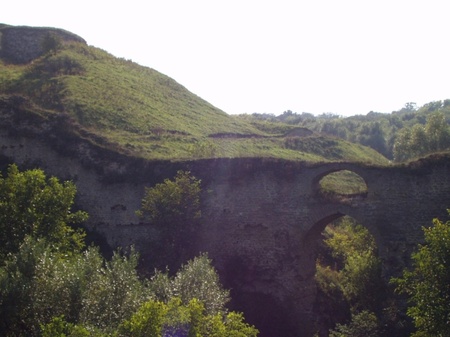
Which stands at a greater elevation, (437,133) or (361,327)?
(437,133)

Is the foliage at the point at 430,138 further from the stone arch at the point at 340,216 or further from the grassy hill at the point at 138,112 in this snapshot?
the stone arch at the point at 340,216

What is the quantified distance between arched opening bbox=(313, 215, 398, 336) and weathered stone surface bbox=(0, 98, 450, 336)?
0.85m

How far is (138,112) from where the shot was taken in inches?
1847

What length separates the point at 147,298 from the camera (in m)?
16.3

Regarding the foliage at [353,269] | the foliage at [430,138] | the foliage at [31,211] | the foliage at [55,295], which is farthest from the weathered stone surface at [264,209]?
the foliage at [430,138]

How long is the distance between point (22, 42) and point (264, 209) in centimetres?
4209

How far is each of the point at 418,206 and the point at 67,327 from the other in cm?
1683

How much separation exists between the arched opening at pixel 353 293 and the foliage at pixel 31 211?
1233 centimetres

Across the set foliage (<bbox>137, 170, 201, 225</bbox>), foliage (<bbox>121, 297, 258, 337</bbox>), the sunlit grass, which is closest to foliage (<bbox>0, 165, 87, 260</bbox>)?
foliage (<bbox>137, 170, 201, 225</bbox>)

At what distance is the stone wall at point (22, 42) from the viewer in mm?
56438

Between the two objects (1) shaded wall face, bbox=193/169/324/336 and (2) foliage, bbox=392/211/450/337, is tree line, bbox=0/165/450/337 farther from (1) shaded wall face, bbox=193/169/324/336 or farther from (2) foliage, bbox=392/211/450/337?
(1) shaded wall face, bbox=193/169/324/336

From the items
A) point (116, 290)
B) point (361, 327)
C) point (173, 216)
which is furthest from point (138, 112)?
point (116, 290)

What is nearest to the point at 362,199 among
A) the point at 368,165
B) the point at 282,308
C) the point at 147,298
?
the point at 368,165

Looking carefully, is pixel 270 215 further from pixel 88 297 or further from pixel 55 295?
pixel 55 295
